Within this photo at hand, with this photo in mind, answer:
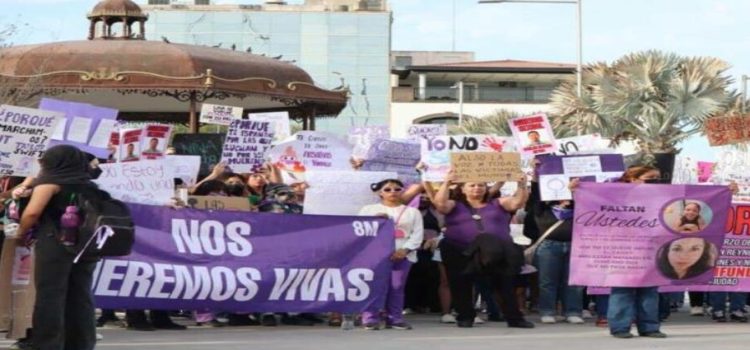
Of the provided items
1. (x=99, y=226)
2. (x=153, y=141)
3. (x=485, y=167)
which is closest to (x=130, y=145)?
(x=153, y=141)

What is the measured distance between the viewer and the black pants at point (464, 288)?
14.2m

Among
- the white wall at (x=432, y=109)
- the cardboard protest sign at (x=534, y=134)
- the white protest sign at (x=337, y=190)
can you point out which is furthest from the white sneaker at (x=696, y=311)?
the white wall at (x=432, y=109)

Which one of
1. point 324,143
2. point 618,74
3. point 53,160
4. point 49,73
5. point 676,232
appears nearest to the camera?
point 53,160

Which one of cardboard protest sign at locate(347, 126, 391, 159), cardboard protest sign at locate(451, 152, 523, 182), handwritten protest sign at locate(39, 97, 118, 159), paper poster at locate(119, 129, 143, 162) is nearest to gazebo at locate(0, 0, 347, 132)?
cardboard protest sign at locate(347, 126, 391, 159)

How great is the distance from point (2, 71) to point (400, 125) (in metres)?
65.2

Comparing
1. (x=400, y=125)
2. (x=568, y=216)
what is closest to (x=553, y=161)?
(x=568, y=216)

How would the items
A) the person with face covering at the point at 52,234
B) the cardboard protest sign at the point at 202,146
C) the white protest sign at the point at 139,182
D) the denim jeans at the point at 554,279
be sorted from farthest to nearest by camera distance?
the cardboard protest sign at the point at 202,146 → the denim jeans at the point at 554,279 → the white protest sign at the point at 139,182 → the person with face covering at the point at 52,234

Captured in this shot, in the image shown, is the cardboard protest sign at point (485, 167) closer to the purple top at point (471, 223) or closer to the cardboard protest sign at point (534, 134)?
the purple top at point (471, 223)

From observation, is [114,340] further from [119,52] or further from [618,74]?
[618,74]

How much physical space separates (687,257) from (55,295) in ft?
21.3

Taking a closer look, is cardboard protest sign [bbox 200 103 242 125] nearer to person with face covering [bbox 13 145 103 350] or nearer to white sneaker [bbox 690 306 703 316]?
white sneaker [bbox 690 306 703 316]

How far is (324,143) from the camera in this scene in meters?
15.8

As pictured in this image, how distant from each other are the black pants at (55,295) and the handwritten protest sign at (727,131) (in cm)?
836

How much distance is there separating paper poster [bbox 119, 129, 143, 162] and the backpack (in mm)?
4414
